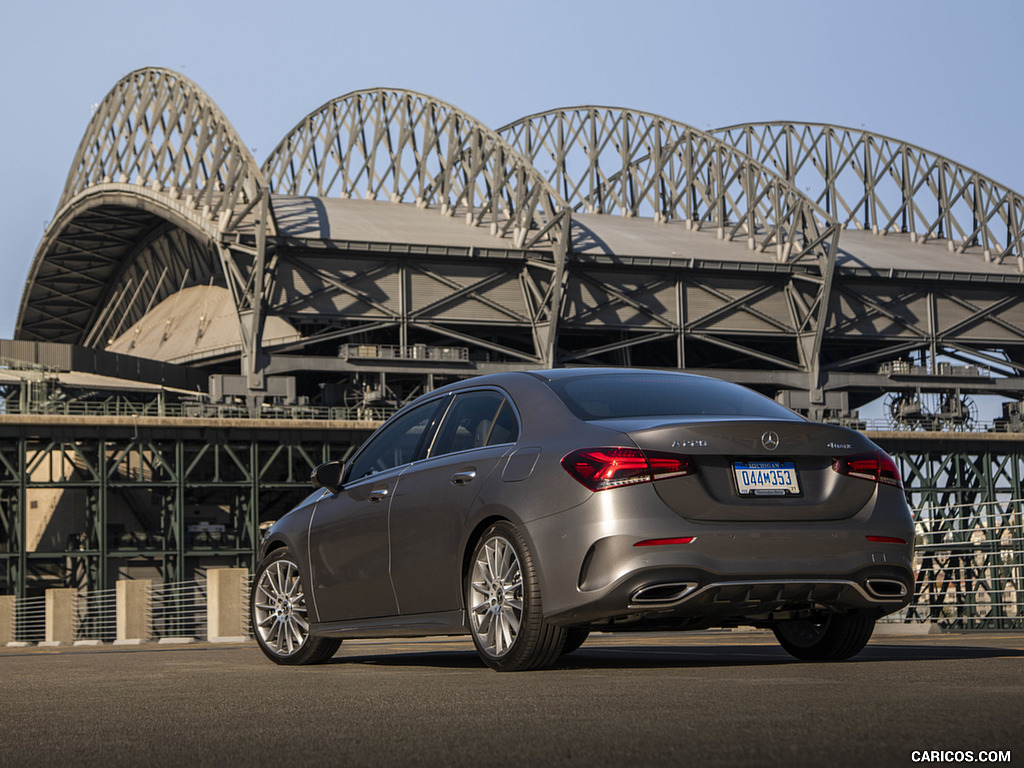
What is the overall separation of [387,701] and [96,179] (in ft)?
266

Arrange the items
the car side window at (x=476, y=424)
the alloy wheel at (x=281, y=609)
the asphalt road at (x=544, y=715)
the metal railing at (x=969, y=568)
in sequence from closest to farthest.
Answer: the asphalt road at (x=544, y=715)
the car side window at (x=476, y=424)
the alloy wheel at (x=281, y=609)
the metal railing at (x=969, y=568)

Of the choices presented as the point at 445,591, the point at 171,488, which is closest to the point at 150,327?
the point at 171,488

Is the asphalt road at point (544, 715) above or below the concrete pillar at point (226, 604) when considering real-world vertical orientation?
above

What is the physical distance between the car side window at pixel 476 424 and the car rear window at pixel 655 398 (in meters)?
0.32

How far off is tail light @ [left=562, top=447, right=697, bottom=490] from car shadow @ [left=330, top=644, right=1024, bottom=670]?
44.5 inches

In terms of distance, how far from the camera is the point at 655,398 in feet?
22.7

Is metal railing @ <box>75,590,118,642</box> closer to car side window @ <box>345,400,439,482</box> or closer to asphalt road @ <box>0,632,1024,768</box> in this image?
car side window @ <box>345,400,439,482</box>

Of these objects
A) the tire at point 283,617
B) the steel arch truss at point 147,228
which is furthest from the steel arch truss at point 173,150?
the tire at point 283,617

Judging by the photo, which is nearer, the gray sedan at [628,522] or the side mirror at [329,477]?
the gray sedan at [628,522]

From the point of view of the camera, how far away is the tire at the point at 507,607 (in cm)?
626

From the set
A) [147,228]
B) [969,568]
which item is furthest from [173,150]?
[969,568]

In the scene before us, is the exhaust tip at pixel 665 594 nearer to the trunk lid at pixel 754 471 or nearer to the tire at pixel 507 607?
the trunk lid at pixel 754 471

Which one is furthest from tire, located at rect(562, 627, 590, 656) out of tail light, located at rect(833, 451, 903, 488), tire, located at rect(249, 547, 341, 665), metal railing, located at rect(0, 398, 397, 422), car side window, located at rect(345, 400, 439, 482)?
metal railing, located at rect(0, 398, 397, 422)

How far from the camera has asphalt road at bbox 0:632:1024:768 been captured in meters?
3.62
